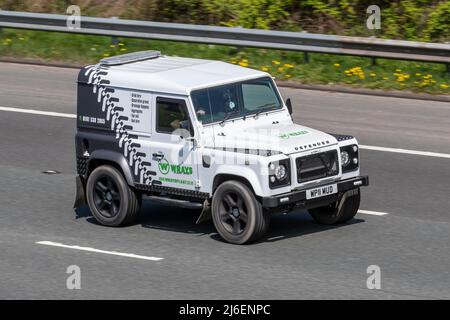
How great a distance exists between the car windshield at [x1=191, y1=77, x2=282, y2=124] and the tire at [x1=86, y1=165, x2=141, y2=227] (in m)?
1.26

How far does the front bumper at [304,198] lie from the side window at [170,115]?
4.84 ft

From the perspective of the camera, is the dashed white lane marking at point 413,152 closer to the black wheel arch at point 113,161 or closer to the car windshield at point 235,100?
the car windshield at point 235,100

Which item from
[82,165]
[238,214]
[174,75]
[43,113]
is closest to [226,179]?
[238,214]

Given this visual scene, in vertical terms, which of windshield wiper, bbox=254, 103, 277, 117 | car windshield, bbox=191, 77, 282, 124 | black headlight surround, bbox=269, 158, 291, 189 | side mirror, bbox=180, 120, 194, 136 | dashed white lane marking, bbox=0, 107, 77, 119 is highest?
car windshield, bbox=191, 77, 282, 124

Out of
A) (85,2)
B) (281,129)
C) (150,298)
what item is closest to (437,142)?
(281,129)

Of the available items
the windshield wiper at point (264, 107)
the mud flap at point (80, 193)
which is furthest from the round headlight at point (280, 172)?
the mud flap at point (80, 193)

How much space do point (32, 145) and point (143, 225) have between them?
4437 millimetres

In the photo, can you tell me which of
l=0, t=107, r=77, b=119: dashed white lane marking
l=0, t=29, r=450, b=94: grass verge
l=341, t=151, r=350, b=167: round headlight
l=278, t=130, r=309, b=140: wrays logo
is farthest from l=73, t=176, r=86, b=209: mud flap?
l=0, t=29, r=450, b=94: grass verge

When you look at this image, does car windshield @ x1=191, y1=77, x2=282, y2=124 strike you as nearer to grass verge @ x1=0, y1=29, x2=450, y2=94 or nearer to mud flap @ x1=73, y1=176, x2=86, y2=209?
mud flap @ x1=73, y1=176, x2=86, y2=209

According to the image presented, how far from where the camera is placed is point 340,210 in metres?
13.3

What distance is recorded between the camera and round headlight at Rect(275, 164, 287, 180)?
12359 millimetres

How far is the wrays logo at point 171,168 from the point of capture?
42.7ft
